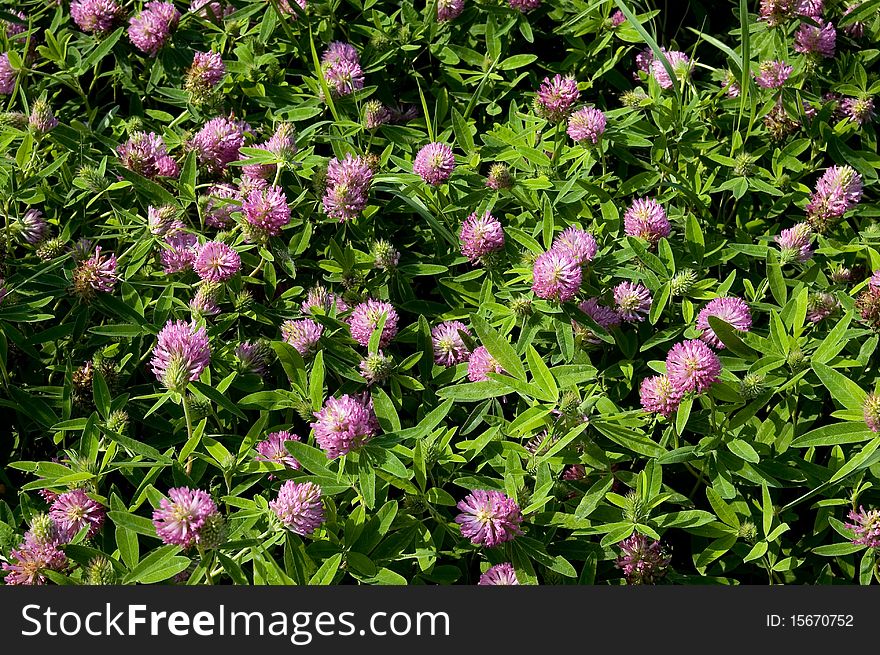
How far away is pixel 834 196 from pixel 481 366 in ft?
3.02

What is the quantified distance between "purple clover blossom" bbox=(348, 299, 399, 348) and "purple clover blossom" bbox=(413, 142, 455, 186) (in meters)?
0.34

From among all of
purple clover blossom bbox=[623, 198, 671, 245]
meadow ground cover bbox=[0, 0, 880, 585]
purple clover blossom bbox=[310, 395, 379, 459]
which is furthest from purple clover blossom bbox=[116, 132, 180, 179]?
purple clover blossom bbox=[623, 198, 671, 245]

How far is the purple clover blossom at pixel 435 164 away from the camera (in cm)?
223

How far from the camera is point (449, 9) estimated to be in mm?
2582

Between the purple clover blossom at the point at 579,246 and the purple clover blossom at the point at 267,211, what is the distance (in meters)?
0.58

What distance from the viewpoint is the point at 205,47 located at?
106 inches

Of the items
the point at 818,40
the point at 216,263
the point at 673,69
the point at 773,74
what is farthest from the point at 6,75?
the point at 818,40

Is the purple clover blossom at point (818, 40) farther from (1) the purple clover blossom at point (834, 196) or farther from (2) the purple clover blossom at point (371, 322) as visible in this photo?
(2) the purple clover blossom at point (371, 322)

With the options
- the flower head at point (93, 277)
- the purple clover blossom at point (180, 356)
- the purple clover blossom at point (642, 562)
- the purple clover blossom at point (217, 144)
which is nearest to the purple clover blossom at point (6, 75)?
the purple clover blossom at point (217, 144)

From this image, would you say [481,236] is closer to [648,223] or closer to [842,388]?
[648,223]

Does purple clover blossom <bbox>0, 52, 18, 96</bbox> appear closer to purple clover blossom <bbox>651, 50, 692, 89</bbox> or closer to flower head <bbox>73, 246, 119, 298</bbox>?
flower head <bbox>73, 246, 119, 298</bbox>

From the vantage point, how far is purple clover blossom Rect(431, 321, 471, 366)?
6.78 feet

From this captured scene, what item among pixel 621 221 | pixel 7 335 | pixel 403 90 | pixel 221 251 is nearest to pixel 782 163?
pixel 621 221

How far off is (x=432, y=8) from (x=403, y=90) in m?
0.24
